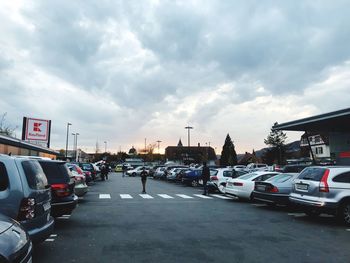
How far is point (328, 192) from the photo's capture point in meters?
10.0

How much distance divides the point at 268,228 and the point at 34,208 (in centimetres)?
619

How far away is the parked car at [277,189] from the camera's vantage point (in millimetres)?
13086

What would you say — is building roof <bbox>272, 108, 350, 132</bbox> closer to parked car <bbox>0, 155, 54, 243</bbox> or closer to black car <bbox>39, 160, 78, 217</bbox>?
black car <bbox>39, 160, 78, 217</bbox>

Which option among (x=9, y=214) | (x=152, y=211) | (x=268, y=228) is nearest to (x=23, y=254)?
(x=9, y=214)

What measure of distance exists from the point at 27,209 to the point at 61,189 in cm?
367

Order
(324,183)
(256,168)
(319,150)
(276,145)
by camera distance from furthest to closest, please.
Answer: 1. (276,145)
2. (319,150)
3. (256,168)
4. (324,183)

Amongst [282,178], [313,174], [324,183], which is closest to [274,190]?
[282,178]

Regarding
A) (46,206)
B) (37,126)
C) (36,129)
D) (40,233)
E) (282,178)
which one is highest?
(37,126)

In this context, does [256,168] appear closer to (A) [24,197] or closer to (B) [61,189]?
(B) [61,189]

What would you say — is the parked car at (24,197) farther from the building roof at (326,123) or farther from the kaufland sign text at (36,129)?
the kaufland sign text at (36,129)

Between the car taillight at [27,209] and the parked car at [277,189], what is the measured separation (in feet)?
31.6

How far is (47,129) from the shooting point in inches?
1978

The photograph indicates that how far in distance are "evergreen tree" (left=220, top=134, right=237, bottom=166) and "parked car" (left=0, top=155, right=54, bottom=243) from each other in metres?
107

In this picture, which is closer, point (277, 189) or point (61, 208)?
point (61, 208)
